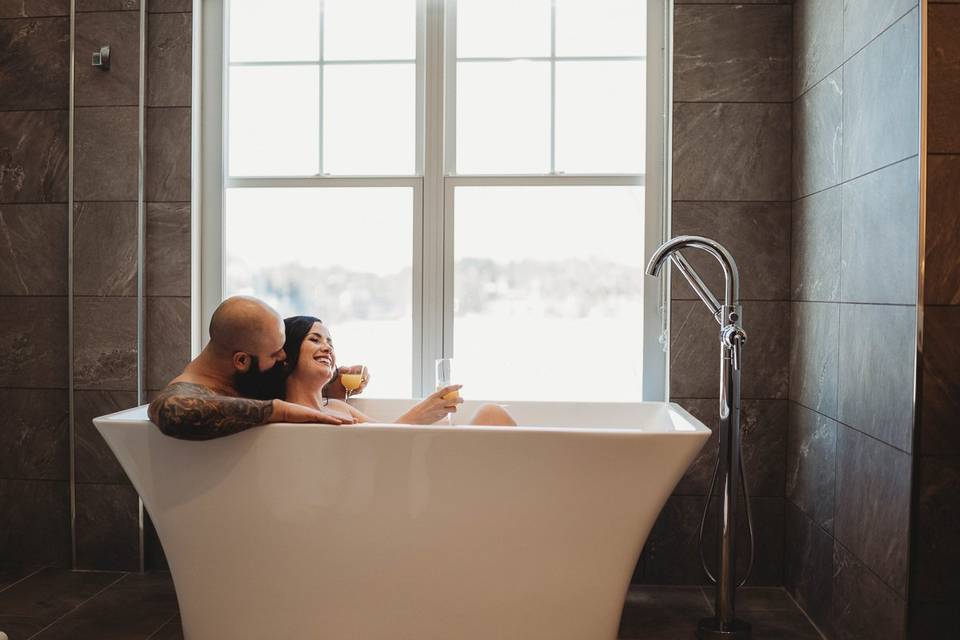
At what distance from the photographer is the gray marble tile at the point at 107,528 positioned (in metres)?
2.95

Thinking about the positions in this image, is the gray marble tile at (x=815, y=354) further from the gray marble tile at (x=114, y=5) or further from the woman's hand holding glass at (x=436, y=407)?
the gray marble tile at (x=114, y=5)

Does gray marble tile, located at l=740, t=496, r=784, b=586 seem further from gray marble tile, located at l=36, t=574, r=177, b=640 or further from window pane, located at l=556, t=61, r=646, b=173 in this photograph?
gray marble tile, located at l=36, t=574, r=177, b=640

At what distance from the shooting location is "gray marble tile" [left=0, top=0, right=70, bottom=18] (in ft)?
9.60

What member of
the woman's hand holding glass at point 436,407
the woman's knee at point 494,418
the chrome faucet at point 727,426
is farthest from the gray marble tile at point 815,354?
the woman's hand holding glass at point 436,407

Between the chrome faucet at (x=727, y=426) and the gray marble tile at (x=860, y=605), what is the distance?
26 centimetres

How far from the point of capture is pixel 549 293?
2.98 metres

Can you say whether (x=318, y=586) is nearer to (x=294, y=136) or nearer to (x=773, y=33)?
(x=294, y=136)

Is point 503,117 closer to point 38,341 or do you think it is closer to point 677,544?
point 677,544

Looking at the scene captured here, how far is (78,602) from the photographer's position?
264 centimetres

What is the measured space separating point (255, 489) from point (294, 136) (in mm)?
1472

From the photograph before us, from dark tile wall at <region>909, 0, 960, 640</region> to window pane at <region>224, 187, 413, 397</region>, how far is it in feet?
5.73

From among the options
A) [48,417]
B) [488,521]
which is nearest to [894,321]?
[488,521]

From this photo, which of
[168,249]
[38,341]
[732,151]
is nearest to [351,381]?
[168,249]

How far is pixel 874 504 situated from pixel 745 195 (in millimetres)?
1172
